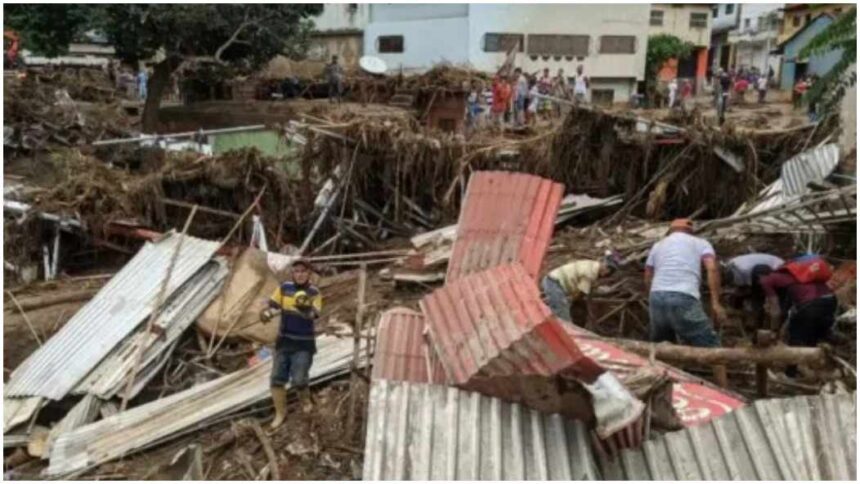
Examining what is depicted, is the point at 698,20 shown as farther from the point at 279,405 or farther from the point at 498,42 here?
the point at 279,405

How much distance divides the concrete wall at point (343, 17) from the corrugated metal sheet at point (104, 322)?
2953cm

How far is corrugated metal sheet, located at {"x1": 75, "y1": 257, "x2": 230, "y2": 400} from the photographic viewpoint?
684 cm

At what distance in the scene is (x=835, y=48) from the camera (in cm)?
684

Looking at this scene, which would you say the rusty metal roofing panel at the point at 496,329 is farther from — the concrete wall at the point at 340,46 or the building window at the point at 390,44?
the concrete wall at the point at 340,46

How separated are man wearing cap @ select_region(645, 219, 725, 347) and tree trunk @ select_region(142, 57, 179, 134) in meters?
17.7

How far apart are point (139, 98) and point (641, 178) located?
18460 mm

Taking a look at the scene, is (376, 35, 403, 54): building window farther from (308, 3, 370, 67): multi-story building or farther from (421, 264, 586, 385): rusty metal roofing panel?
(421, 264, 586, 385): rusty metal roofing panel

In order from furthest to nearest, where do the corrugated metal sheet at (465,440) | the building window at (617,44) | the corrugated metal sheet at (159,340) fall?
1. the building window at (617,44)
2. the corrugated metal sheet at (159,340)
3. the corrugated metal sheet at (465,440)

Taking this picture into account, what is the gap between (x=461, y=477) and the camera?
364cm

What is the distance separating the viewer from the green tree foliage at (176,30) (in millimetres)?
19656

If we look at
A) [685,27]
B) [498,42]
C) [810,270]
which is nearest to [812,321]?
[810,270]

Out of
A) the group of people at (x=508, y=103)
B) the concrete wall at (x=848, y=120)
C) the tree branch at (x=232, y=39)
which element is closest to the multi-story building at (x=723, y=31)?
the group of people at (x=508, y=103)

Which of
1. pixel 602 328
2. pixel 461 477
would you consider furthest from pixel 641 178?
pixel 461 477

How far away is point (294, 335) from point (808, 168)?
21.2 ft
